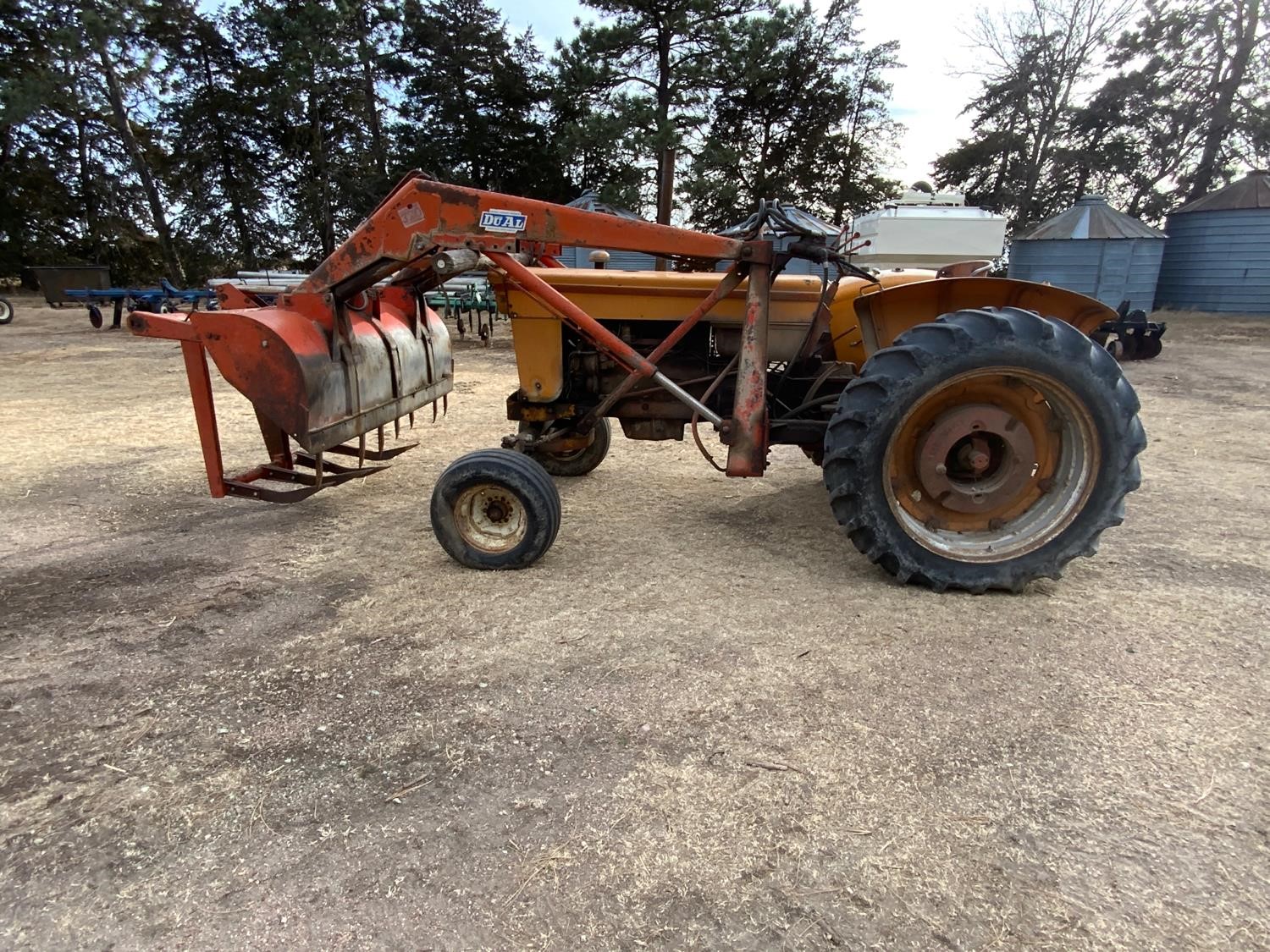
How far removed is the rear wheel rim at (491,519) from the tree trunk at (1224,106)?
2890 centimetres

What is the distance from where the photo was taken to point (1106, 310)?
3.74 meters

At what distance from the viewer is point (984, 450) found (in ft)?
11.0

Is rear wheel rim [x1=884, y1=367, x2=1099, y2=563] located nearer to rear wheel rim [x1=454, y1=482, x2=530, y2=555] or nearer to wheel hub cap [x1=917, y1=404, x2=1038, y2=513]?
wheel hub cap [x1=917, y1=404, x2=1038, y2=513]

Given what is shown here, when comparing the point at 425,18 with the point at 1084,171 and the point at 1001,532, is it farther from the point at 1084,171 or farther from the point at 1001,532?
the point at 1001,532

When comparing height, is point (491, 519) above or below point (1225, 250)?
below

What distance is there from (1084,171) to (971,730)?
98.1ft

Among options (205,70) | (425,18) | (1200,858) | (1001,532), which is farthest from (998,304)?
(205,70)

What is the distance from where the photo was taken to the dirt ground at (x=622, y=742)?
167 centimetres

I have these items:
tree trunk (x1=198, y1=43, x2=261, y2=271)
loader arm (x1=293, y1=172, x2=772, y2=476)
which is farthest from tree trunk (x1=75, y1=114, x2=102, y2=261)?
loader arm (x1=293, y1=172, x2=772, y2=476)

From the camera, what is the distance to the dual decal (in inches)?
130

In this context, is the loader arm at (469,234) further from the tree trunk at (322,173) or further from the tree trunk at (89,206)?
the tree trunk at (89,206)

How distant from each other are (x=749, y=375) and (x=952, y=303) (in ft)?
3.63

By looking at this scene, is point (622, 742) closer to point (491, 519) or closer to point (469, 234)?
point (491, 519)

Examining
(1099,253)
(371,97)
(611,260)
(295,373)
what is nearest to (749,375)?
(295,373)
